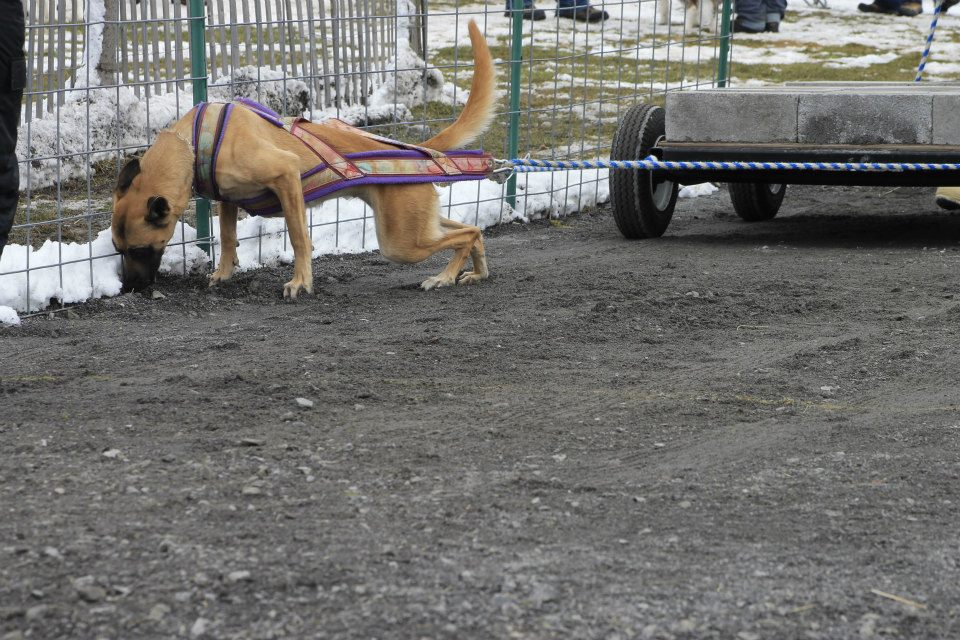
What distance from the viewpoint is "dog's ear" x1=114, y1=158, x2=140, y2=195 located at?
5.05 meters

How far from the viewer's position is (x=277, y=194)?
523cm

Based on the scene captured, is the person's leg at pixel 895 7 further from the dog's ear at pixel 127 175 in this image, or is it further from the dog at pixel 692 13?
the dog's ear at pixel 127 175

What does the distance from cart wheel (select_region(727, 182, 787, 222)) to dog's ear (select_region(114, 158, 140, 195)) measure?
3.79 m

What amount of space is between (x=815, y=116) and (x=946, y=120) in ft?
2.02

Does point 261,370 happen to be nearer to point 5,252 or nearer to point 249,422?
point 249,422

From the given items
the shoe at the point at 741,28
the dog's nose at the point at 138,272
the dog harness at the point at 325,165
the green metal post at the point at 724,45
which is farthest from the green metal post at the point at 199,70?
the shoe at the point at 741,28

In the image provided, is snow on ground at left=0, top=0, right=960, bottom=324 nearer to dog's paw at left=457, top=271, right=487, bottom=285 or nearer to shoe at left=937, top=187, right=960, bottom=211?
dog's paw at left=457, top=271, right=487, bottom=285

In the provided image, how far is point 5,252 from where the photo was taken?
5.27 meters

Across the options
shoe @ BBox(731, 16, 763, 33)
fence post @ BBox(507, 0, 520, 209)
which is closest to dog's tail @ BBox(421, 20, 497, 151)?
fence post @ BBox(507, 0, 520, 209)

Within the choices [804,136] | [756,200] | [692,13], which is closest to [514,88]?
[756,200]

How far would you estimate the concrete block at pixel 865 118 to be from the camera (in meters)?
6.07

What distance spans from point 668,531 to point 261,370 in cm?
170

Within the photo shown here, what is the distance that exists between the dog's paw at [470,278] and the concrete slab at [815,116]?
1.44 m

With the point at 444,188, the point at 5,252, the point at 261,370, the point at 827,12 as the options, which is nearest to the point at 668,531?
the point at 261,370
